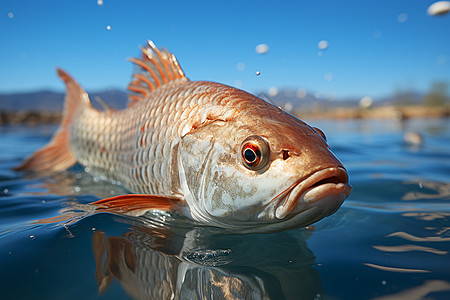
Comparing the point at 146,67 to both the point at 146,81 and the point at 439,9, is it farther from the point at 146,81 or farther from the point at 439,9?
the point at 439,9

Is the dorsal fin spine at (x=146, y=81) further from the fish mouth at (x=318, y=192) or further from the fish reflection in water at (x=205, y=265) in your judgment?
the fish mouth at (x=318, y=192)

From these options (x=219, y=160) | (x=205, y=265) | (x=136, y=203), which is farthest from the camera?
(x=136, y=203)

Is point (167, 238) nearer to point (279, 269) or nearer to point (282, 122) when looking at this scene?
point (279, 269)

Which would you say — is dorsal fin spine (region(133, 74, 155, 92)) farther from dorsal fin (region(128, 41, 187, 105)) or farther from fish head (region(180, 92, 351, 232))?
fish head (region(180, 92, 351, 232))

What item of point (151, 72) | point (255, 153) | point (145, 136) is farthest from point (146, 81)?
point (255, 153)

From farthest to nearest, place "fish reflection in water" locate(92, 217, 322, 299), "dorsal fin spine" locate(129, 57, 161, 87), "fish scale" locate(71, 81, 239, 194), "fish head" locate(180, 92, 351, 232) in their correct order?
1. "dorsal fin spine" locate(129, 57, 161, 87)
2. "fish scale" locate(71, 81, 239, 194)
3. "fish head" locate(180, 92, 351, 232)
4. "fish reflection in water" locate(92, 217, 322, 299)

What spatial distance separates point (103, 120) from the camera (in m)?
4.28

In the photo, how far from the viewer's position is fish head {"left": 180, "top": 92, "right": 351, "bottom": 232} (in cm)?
181

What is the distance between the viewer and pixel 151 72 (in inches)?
144

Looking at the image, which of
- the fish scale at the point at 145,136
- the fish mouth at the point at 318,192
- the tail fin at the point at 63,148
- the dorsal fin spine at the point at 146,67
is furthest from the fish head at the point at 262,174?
the tail fin at the point at 63,148

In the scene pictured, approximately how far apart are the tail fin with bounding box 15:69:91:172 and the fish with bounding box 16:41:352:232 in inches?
82.3

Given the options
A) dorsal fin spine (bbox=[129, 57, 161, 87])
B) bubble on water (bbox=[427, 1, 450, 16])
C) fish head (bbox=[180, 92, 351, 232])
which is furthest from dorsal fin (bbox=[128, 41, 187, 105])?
bubble on water (bbox=[427, 1, 450, 16])

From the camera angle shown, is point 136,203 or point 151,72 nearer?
point 136,203

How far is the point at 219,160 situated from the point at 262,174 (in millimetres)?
349
